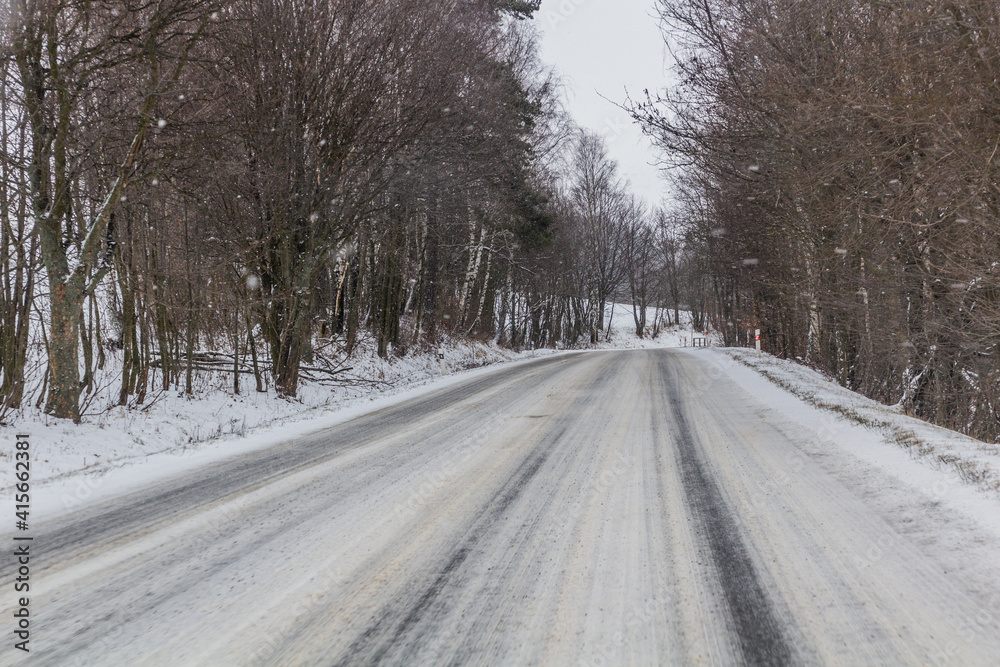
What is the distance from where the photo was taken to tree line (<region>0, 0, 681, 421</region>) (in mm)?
7207

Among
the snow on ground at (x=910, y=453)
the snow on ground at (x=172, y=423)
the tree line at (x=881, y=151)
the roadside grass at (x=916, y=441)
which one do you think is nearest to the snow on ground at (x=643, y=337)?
the tree line at (x=881, y=151)

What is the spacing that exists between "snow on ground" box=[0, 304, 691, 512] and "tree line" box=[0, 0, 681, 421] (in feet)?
1.10

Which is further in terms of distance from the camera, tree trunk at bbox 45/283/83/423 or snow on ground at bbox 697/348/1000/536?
tree trunk at bbox 45/283/83/423

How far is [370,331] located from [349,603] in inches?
701

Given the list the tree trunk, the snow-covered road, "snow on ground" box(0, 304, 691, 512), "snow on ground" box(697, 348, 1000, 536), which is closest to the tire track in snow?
the snow-covered road

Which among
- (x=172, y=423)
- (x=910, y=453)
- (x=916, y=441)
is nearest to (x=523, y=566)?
(x=910, y=453)

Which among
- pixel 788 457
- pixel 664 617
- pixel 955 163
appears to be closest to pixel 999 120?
pixel 955 163

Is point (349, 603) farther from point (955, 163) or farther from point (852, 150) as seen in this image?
point (852, 150)

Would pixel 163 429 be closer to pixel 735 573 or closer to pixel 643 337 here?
pixel 735 573

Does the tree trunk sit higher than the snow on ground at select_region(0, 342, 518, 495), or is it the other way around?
the tree trunk

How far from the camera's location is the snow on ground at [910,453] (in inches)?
158

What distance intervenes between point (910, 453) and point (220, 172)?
424 inches

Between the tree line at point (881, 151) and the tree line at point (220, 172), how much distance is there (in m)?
5.12

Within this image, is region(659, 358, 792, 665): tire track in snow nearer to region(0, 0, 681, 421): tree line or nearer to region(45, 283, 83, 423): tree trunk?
region(45, 283, 83, 423): tree trunk
